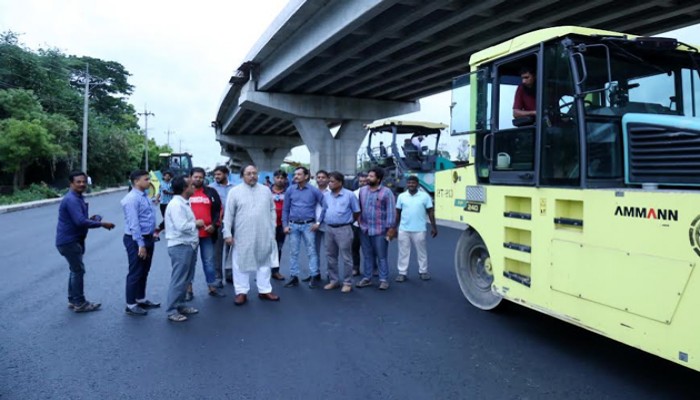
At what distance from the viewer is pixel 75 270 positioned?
5766 millimetres

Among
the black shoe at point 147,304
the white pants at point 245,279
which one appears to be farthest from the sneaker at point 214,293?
the black shoe at point 147,304

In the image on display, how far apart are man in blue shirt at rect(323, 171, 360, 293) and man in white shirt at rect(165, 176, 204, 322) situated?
197cm

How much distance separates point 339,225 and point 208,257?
181cm

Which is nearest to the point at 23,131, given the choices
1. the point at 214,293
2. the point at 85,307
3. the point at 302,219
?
the point at 85,307

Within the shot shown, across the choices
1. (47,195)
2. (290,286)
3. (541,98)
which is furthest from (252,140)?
(541,98)

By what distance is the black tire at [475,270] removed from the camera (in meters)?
5.64

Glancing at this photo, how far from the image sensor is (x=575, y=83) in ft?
13.1

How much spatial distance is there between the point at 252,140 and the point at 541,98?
45.5 metres

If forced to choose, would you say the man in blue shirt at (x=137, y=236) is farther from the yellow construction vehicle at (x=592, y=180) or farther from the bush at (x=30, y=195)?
the bush at (x=30, y=195)

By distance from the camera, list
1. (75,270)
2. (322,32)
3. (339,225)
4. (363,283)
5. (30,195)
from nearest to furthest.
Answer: (75,270) → (339,225) → (363,283) → (322,32) → (30,195)

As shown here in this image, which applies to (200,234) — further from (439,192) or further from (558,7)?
(558,7)

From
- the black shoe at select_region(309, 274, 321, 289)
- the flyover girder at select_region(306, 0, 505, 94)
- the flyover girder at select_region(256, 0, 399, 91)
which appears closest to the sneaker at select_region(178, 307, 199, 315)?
the black shoe at select_region(309, 274, 321, 289)

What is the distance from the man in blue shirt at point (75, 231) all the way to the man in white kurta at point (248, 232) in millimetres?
1476

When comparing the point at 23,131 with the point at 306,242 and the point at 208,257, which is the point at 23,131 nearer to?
the point at 208,257
